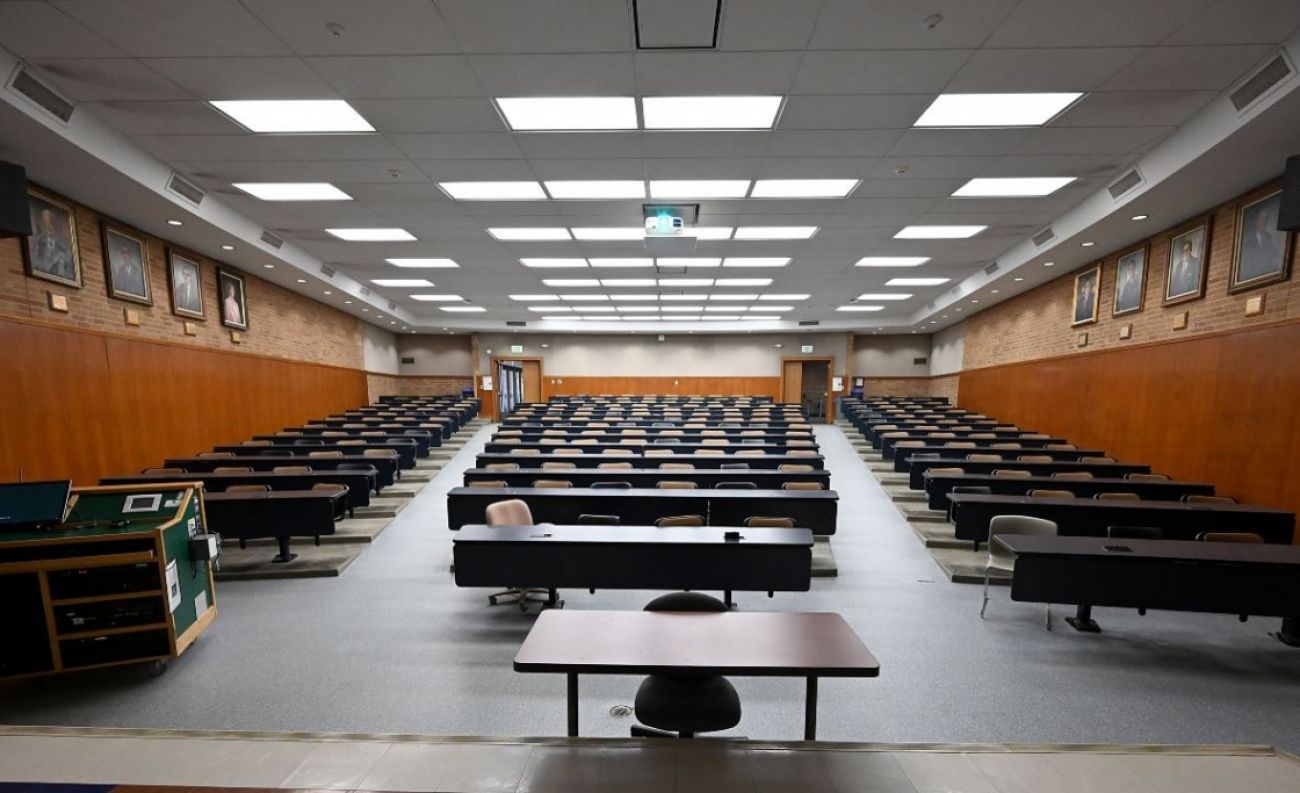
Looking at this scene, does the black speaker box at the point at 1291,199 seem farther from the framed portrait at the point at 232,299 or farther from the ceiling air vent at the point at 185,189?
the framed portrait at the point at 232,299

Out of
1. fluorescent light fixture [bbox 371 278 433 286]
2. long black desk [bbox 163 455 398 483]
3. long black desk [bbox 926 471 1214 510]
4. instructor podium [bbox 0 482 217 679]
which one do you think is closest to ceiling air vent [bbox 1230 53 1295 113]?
long black desk [bbox 926 471 1214 510]

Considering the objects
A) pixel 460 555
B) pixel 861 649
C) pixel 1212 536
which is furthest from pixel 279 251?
pixel 1212 536

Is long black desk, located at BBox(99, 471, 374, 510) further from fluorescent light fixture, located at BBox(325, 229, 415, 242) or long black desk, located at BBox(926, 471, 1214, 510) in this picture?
long black desk, located at BBox(926, 471, 1214, 510)

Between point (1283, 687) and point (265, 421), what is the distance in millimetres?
14503

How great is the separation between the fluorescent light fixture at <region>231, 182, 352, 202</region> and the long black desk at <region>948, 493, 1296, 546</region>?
8.56 m

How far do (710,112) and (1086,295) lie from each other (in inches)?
359

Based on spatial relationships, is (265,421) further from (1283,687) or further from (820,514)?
(1283,687)

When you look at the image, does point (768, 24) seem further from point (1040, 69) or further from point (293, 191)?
point (293, 191)

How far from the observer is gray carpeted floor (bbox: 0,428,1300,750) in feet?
9.43

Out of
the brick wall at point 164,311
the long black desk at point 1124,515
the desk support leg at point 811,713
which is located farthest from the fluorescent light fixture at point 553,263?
the desk support leg at point 811,713

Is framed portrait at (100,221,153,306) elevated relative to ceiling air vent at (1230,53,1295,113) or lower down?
lower down

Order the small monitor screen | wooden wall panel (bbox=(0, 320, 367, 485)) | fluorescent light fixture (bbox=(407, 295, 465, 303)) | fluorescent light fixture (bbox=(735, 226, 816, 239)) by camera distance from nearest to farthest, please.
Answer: the small monitor screen
wooden wall panel (bbox=(0, 320, 367, 485))
fluorescent light fixture (bbox=(735, 226, 816, 239))
fluorescent light fixture (bbox=(407, 295, 465, 303))

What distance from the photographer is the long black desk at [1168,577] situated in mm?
3490

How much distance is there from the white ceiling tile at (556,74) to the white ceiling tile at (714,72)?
159mm
